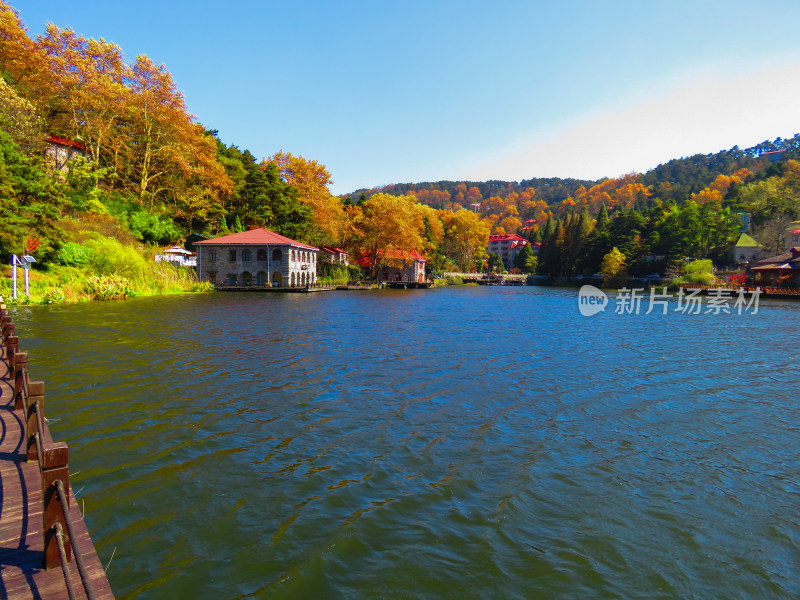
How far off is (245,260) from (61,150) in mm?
19693

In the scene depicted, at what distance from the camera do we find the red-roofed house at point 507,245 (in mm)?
152625

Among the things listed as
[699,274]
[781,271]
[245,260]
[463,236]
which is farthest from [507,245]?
[245,260]

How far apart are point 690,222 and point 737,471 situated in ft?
269

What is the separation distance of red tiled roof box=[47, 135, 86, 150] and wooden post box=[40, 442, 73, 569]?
4873cm

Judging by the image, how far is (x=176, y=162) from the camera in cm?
4791

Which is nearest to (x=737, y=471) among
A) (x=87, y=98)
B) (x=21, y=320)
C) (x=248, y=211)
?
(x=21, y=320)

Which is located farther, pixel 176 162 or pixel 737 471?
pixel 176 162

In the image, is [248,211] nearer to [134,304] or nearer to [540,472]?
[134,304]

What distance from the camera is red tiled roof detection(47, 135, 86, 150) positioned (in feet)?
133

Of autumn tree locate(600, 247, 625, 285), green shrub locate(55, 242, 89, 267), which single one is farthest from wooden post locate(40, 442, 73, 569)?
autumn tree locate(600, 247, 625, 285)

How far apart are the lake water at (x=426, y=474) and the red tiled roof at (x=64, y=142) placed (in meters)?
36.9

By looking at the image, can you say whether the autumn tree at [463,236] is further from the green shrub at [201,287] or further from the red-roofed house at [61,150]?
the red-roofed house at [61,150]

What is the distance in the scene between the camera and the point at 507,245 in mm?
155125

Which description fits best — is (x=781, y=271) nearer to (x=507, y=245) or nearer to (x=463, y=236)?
(x=463, y=236)
